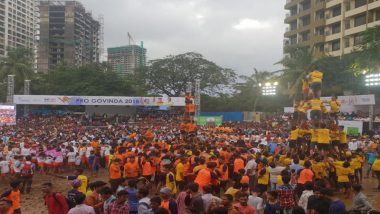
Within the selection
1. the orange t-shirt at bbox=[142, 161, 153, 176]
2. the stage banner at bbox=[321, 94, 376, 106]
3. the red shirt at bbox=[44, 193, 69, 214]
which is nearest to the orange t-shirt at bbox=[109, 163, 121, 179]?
the orange t-shirt at bbox=[142, 161, 153, 176]

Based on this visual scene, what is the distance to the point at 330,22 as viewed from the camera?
160ft

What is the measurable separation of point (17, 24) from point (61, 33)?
20.9 meters

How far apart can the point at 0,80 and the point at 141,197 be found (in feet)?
154

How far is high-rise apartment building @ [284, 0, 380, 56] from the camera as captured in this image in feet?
144

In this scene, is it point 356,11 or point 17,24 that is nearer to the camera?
point 356,11

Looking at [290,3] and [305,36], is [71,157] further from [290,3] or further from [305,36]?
[290,3]

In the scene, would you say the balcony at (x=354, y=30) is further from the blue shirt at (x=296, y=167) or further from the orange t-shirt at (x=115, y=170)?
the orange t-shirt at (x=115, y=170)

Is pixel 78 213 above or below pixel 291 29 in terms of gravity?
below

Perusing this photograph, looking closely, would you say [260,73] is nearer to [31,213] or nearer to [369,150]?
[369,150]

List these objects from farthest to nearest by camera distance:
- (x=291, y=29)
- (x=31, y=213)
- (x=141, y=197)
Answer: (x=291, y=29)
(x=31, y=213)
(x=141, y=197)

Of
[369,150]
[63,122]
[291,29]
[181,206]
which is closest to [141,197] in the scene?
[181,206]

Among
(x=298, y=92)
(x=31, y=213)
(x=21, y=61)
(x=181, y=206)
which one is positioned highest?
(x=21, y=61)

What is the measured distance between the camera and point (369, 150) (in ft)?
60.6

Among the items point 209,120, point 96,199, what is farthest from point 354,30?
point 96,199
